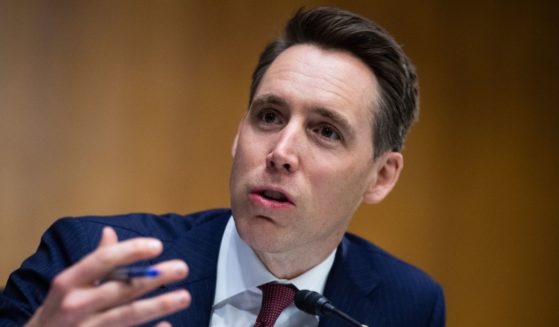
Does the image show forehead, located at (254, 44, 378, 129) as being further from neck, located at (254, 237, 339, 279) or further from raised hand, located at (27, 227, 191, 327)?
raised hand, located at (27, 227, 191, 327)

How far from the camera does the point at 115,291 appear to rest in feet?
3.06

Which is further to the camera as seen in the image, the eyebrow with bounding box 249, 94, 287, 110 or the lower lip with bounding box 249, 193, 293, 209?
the eyebrow with bounding box 249, 94, 287, 110

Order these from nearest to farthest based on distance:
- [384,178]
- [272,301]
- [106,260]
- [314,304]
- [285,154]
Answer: [106,260], [314,304], [285,154], [272,301], [384,178]

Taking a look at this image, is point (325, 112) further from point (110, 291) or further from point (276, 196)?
point (110, 291)

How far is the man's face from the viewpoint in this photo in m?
1.55

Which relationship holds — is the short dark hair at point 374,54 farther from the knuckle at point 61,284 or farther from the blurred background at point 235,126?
the knuckle at point 61,284

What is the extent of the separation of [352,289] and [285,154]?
1.74 feet

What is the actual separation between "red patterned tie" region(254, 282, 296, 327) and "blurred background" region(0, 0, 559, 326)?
2.91 feet

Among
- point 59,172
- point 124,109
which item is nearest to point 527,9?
point 124,109

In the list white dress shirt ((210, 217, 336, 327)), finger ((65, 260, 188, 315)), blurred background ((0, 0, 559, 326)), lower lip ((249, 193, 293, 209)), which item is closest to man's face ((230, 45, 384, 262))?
lower lip ((249, 193, 293, 209))

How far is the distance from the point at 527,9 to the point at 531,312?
→ 1.35 meters

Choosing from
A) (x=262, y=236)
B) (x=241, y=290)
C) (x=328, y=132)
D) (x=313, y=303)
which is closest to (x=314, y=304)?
(x=313, y=303)

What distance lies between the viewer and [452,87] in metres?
2.93

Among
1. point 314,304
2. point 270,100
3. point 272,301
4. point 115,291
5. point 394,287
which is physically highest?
point 270,100
